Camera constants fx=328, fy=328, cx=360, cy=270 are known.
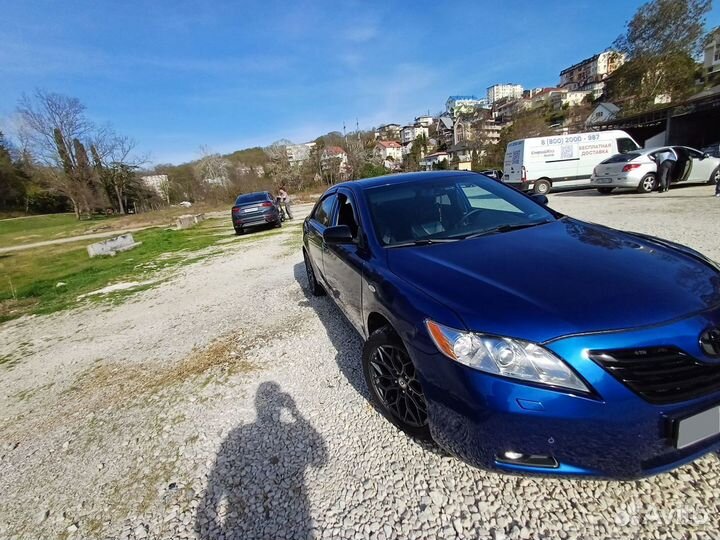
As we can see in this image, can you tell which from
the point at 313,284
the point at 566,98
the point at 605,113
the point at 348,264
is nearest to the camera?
the point at 348,264

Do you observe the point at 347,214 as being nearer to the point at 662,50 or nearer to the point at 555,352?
the point at 555,352

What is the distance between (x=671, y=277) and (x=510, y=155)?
1578 cm

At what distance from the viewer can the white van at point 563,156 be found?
46.4ft

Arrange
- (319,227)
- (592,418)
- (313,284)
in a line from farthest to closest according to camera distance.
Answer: (313,284) < (319,227) < (592,418)

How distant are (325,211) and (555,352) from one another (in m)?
3.20

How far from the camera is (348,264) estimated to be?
2.69 m

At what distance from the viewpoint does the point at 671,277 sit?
5.27 ft

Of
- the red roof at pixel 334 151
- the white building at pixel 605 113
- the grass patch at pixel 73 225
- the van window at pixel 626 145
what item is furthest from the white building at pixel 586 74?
the grass patch at pixel 73 225

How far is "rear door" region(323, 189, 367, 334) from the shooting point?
2.52 metres

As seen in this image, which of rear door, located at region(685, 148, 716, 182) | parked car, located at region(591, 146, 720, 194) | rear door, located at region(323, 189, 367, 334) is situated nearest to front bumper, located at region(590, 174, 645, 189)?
parked car, located at region(591, 146, 720, 194)

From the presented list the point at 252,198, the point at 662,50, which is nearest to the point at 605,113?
the point at 662,50

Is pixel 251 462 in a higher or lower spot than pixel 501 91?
lower

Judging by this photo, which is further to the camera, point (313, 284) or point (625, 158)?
point (625, 158)

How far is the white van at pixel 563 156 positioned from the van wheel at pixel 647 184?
11.0 feet
